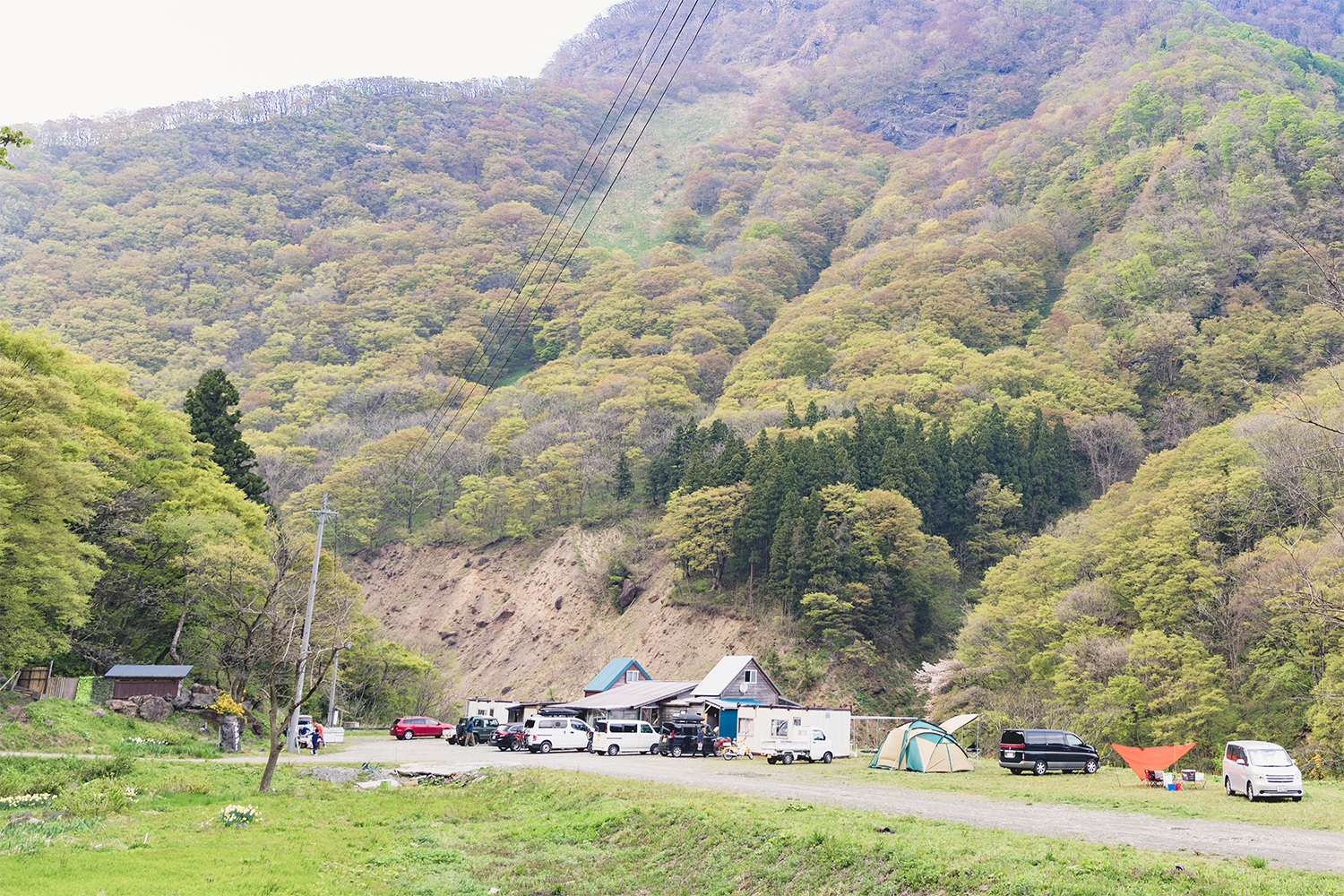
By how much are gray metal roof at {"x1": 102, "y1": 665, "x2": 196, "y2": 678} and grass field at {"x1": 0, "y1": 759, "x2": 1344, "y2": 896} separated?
13751 mm

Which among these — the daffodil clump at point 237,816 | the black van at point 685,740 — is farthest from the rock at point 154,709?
the daffodil clump at point 237,816

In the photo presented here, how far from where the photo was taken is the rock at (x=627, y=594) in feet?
201

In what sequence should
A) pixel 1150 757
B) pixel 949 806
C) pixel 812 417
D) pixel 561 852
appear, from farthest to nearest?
1. pixel 812 417
2. pixel 1150 757
3. pixel 949 806
4. pixel 561 852

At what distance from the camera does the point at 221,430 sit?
156ft

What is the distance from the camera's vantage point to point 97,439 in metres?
35.3

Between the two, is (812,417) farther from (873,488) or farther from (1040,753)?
(1040,753)

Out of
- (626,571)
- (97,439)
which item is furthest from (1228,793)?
(626,571)

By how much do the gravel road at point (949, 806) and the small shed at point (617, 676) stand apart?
1531 centimetres

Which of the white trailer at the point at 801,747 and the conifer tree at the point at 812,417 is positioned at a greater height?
the conifer tree at the point at 812,417

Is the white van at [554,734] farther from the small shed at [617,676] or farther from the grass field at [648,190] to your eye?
the grass field at [648,190]

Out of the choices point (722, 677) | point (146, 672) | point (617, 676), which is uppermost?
point (722, 677)

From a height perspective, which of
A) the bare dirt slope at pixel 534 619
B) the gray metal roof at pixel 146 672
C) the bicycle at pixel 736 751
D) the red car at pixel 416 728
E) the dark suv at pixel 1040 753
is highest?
the bare dirt slope at pixel 534 619

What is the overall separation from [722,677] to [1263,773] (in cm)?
2670

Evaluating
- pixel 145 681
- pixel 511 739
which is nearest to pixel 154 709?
pixel 145 681
